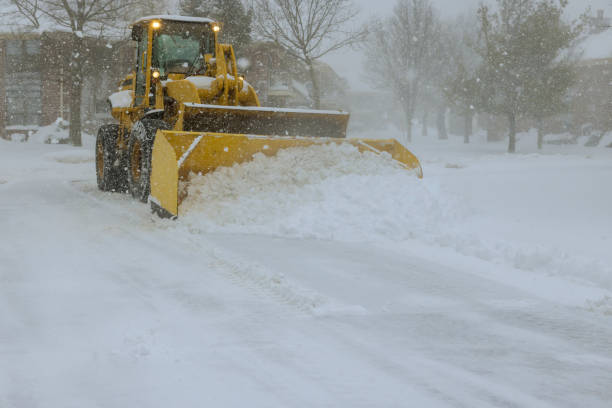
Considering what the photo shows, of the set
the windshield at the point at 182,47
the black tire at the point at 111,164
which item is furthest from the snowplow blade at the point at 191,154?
the black tire at the point at 111,164

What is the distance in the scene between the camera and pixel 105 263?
5066 millimetres

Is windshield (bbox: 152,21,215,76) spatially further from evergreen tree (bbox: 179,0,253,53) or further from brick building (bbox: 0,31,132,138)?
brick building (bbox: 0,31,132,138)

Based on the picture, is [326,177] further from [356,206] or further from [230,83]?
[230,83]

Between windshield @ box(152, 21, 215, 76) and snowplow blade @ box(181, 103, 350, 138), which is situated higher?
windshield @ box(152, 21, 215, 76)

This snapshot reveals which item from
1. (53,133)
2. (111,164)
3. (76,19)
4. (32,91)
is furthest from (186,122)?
(32,91)

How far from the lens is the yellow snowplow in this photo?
23.7ft

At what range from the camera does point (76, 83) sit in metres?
23.2

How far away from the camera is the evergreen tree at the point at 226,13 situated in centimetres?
2491

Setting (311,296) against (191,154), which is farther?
(191,154)

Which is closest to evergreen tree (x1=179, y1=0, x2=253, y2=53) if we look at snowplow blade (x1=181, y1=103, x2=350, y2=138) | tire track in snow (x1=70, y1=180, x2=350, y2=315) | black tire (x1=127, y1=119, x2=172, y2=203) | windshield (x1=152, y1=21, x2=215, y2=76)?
windshield (x1=152, y1=21, x2=215, y2=76)

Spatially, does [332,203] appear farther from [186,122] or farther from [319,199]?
[186,122]

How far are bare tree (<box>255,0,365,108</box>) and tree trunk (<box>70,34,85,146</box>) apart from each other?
7118 millimetres

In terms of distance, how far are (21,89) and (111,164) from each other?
21022 millimetres

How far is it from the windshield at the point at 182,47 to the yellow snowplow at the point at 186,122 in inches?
0.6
